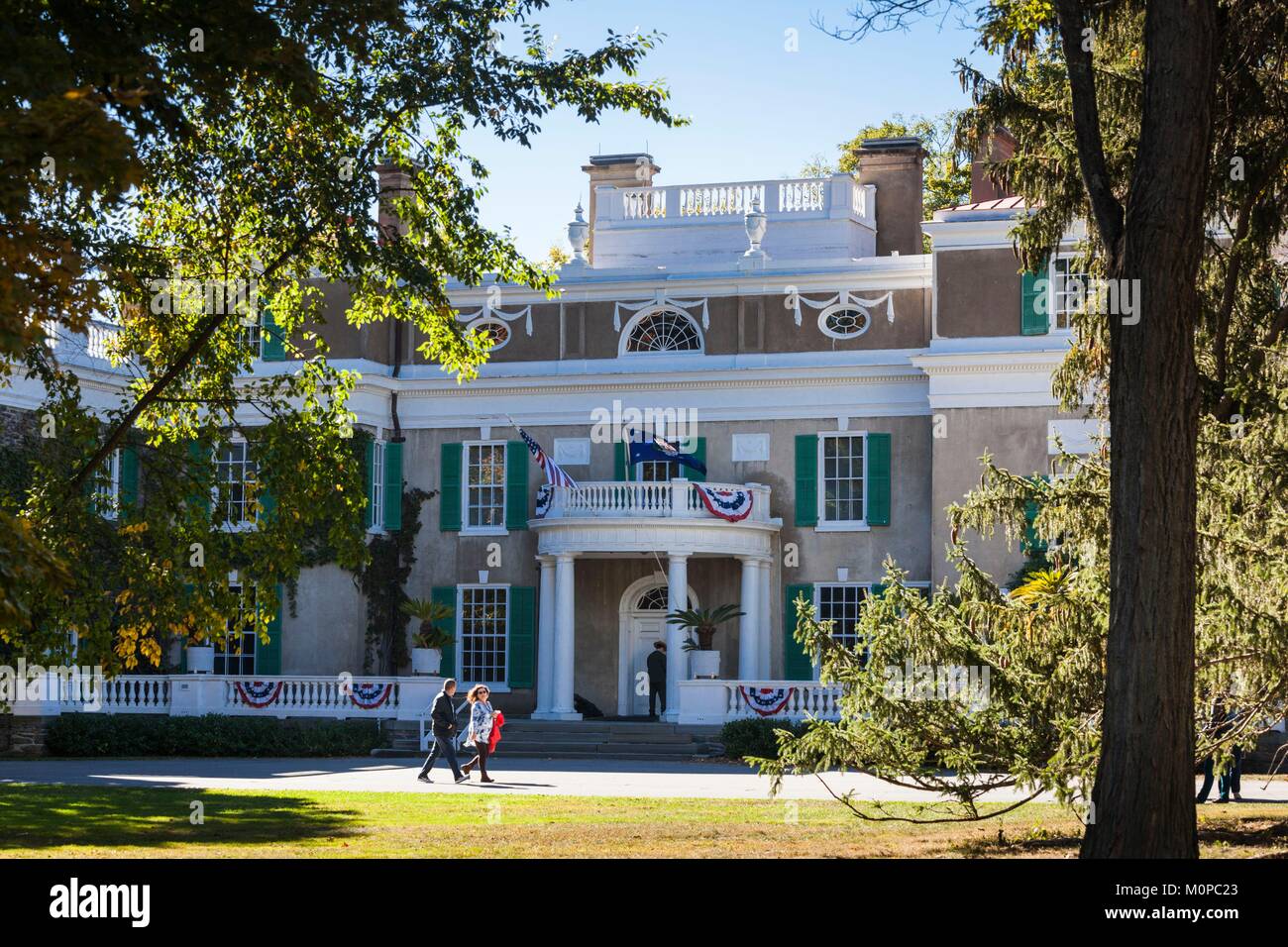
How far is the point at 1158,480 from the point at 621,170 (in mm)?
28197

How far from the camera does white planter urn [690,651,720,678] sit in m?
31.1

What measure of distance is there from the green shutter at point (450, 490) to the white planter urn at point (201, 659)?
210 inches

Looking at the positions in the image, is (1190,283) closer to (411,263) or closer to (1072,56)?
(1072,56)

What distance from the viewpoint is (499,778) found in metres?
23.9

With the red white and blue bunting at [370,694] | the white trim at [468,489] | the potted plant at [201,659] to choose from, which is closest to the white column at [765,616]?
the white trim at [468,489]

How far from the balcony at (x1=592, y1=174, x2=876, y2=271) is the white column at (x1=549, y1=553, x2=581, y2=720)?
7.04 metres

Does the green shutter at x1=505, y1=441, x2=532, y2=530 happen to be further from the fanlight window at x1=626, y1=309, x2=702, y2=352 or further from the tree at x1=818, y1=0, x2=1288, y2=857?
the tree at x1=818, y1=0, x2=1288, y2=857

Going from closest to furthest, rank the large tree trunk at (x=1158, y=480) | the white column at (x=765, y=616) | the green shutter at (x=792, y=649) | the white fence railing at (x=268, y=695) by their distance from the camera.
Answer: the large tree trunk at (x=1158, y=480) < the white fence railing at (x=268, y=695) < the green shutter at (x=792, y=649) < the white column at (x=765, y=616)

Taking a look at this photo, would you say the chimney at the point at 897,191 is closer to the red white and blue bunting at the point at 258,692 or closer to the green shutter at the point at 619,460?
the green shutter at the point at 619,460

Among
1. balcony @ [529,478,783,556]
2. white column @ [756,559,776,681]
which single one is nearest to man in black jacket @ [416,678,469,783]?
balcony @ [529,478,783,556]

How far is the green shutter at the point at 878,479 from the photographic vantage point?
33.1m

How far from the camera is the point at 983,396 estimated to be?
32125mm

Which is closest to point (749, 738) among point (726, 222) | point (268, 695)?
point (268, 695)
